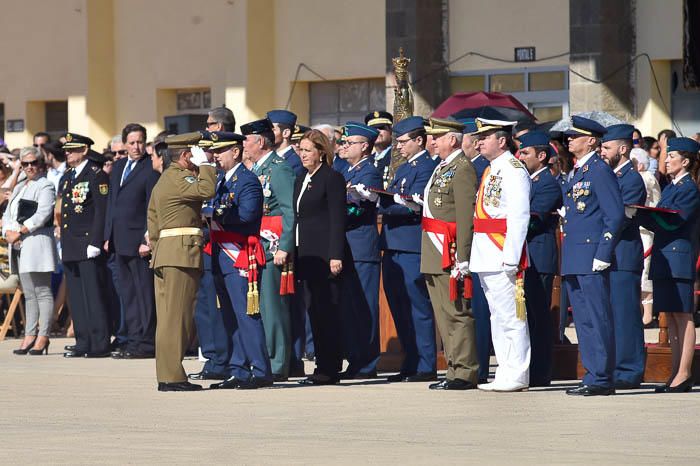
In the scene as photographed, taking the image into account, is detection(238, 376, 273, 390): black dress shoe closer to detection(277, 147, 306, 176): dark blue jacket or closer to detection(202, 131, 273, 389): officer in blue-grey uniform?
detection(202, 131, 273, 389): officer in blue-grey uniform

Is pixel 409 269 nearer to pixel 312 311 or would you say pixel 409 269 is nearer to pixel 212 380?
pixel 312 311

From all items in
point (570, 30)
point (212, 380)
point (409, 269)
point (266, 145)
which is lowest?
point (212, 380)

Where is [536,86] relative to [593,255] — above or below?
above

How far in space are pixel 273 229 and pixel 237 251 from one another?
57cm

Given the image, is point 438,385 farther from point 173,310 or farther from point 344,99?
point 344,99

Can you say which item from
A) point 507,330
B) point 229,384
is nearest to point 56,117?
point 229,384

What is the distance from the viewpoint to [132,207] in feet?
48.2

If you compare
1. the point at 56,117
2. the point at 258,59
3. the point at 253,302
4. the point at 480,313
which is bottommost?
the point at 480,313

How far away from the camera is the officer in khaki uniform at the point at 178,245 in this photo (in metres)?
11.4

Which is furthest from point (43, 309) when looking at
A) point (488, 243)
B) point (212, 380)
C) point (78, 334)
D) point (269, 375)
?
point (488, 243)

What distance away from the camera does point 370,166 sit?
12477mm

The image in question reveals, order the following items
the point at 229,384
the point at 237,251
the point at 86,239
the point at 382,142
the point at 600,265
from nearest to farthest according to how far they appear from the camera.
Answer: the point at 600,265, the point at 237,251, the point at 229,384, the point at 382,142, the point at 86,239

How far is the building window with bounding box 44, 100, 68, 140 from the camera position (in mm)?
27781

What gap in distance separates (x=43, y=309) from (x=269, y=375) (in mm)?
4162
